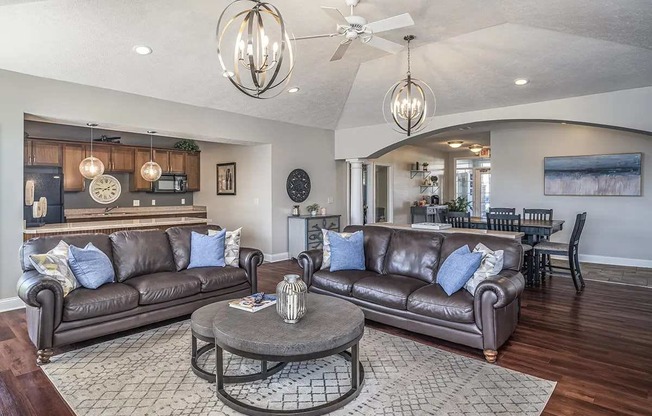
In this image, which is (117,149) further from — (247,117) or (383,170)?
(383,170)

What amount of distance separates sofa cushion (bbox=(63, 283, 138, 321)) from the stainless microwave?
502 centimetres

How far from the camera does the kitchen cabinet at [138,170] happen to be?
25.9ft

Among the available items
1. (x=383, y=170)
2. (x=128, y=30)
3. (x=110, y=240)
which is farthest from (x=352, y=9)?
(x=383, y=170)

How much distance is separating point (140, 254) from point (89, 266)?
62cm

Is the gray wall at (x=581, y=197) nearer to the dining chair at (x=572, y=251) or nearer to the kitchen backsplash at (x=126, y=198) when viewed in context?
the dining chair at (x=572, y=251)

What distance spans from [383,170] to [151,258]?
288 inches

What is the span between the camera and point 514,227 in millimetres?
5594

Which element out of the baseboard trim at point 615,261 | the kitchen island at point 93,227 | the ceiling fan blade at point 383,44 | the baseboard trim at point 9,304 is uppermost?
the ceiling fan blade at point 383,44

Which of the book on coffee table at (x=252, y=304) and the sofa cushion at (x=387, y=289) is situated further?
the sofa cushion at (x=387, y=289)

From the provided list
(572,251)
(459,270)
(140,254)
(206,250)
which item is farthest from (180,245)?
(572,251)

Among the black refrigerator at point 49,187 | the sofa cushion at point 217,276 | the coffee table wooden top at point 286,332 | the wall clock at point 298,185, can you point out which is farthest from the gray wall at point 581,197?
the black refrigerator at point 49,187

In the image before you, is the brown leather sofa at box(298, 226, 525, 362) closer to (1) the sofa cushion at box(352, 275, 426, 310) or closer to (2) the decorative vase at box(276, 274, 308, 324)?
(1) the sofa cushion at box(352, 275, 426, 310)

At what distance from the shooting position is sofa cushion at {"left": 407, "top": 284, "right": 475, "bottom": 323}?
320 centimetres

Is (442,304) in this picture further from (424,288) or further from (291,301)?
(291,301)
